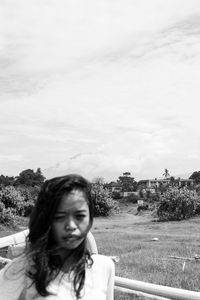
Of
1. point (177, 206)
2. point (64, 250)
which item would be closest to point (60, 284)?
point (64, 250)

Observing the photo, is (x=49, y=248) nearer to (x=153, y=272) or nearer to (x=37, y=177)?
(x=153, y=272)

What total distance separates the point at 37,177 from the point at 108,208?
135 ft

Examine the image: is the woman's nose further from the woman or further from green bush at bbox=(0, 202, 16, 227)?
green bush at bbox=(0, 202, 16, 227)

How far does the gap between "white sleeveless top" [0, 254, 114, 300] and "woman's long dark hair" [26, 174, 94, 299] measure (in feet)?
0.07

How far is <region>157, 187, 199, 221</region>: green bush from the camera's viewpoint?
20.8 meters

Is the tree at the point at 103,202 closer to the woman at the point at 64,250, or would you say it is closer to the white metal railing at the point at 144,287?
the white metal railing at the point at 144,287

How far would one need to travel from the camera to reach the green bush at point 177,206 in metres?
20.8

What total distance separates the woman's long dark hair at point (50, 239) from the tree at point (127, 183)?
7435cm

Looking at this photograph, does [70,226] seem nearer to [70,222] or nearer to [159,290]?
[70,222]

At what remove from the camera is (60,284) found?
1.49 meters

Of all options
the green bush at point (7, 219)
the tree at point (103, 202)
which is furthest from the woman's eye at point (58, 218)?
the tree at point (103, 202)

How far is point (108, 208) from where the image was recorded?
2522 centimetres

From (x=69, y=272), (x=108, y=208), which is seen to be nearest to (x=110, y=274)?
(x=69, y=272)

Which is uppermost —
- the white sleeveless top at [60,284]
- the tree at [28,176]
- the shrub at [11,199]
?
the tree at [28,176]
